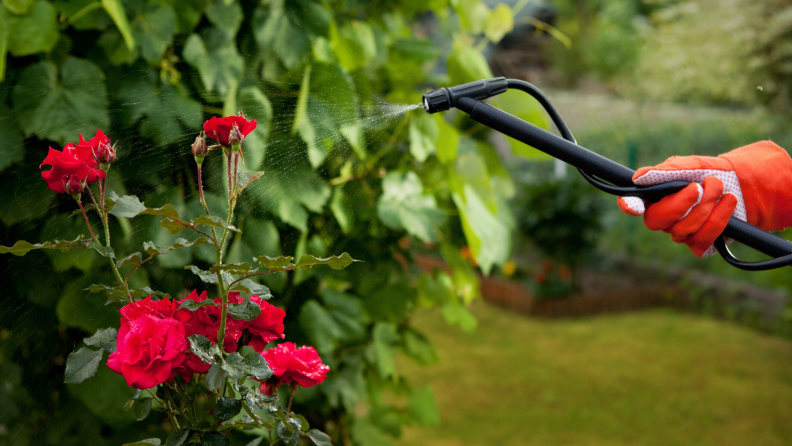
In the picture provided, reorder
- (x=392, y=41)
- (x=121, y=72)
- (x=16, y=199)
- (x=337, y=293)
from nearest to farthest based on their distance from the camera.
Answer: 1. (x=16, y=199)
2. (x=121, y=72)
3. (x=337, y=293)
4. (x=392, y=41)

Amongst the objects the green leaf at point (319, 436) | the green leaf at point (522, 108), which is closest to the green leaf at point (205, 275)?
the green leaf at point (319, 436)

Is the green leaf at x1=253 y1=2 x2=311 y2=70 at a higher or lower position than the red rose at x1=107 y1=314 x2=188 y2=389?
higher

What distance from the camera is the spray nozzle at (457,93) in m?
0.92

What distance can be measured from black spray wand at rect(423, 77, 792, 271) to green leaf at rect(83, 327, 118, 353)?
537 mm

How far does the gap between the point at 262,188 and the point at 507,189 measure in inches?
39.4

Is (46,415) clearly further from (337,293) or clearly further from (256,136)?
(256,136)

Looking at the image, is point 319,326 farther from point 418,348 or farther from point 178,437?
point 178,437

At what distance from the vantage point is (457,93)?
36.7 inches

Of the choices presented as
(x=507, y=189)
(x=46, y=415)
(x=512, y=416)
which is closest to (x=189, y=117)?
(x=46, y=415)

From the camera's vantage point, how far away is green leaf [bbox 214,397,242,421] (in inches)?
31.7

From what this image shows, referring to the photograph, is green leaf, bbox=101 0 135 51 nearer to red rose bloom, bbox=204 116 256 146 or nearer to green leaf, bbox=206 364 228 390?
red rose bloom, bbox=204 116 256 146

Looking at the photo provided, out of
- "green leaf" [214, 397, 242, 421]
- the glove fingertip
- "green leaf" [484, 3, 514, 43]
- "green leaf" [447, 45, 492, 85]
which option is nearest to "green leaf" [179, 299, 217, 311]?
"green leaf" [214, 397, 242, 421]

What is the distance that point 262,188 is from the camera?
4.43 ft

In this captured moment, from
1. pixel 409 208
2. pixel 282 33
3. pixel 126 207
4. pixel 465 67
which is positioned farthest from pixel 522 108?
pixel 126 207
